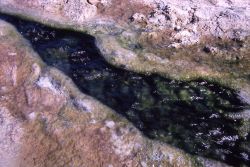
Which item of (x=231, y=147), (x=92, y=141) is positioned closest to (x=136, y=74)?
(x=92, y=141)

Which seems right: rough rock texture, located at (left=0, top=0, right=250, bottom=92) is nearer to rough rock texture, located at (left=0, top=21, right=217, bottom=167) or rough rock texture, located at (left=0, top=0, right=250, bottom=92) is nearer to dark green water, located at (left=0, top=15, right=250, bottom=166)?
dark green water, located at (left=0, top=15, right=250, bottom=166)

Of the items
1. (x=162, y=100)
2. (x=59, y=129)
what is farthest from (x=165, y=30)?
(x=59, y=129)

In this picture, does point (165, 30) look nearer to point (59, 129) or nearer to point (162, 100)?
point (162, 100)

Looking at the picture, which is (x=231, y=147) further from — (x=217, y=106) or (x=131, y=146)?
(x=131, y=146)

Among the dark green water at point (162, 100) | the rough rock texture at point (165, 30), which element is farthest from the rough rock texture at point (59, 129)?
the rough rock texture at point (165, 30)

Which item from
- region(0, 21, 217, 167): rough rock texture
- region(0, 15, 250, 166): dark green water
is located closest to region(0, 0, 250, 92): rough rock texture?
region(0, 15, 250, 166): dark green water

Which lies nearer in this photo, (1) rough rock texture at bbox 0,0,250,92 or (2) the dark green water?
(2) the dark green water
